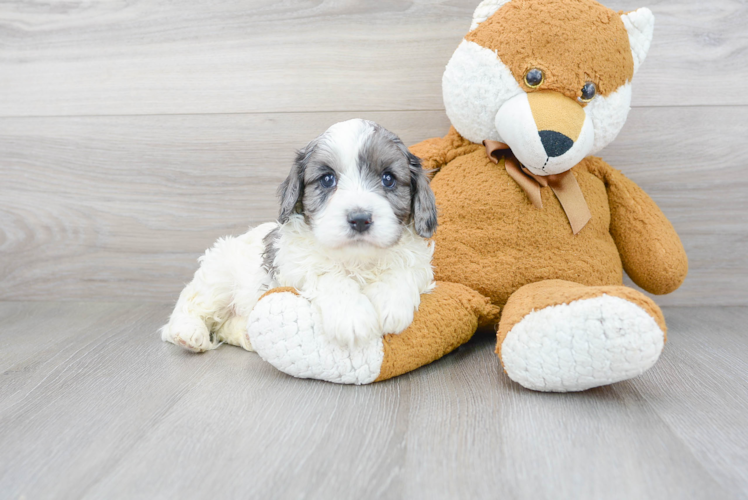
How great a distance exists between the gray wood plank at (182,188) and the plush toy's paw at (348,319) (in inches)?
37.3

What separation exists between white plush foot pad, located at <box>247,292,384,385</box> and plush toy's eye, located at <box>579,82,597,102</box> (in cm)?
90

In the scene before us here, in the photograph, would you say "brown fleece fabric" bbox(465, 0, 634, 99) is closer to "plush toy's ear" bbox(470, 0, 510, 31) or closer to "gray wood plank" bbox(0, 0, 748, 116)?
"plush toy's ear" bbox(470, 0, 510, 31)

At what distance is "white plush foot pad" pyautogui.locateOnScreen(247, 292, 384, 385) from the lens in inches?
52.0

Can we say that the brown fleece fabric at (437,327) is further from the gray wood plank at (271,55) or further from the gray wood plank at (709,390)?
the gray wood plank at (271,55)

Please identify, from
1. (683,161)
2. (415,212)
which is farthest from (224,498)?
(683,161)

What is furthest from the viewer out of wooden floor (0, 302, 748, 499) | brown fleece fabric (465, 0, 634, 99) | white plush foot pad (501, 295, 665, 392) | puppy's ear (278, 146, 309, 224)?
brown fleece fabric (465, 0, 634, 99)

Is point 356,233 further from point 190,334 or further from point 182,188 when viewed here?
point 182,188

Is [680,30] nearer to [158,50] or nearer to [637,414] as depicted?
[637,414]

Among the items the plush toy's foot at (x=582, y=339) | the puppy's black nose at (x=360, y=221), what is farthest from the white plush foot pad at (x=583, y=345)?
the puppy's black nose at (x=360, y=221)

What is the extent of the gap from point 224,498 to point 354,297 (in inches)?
22.2

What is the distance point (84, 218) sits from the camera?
2.25m

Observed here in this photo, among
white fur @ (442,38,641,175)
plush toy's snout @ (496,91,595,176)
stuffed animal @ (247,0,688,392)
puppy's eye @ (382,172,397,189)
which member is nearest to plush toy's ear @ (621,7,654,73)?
stuffed animal @ (247,0,688,392)

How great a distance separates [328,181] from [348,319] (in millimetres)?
357

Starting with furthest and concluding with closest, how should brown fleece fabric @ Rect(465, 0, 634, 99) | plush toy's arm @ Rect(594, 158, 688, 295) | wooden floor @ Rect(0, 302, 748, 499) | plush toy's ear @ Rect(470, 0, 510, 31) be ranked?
plush toy's arm @ Rect(594, 158, 688, 295)
plush toy's ear @ Rect(470, 0, 510, 31)
brown fleece fabric @ Rect(465, 0, 634, 99)
wooden floor @ Rect(0, 302, 748, 499)
